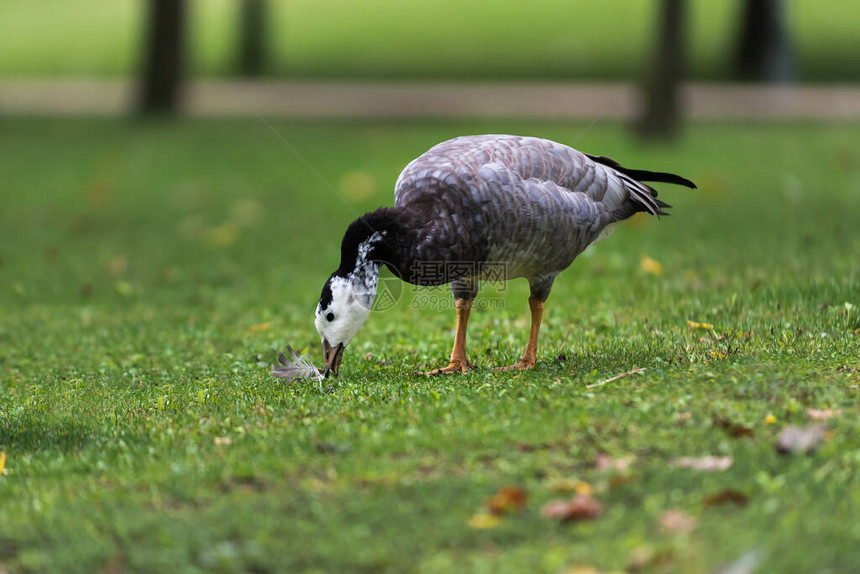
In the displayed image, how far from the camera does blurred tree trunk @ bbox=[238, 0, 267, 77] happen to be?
28.3m

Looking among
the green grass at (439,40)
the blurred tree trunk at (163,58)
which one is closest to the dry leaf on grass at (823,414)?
the blurred tree trunk at (163,58)

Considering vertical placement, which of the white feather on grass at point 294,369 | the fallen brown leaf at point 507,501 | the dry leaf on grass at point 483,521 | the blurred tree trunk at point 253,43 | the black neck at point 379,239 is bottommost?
the blurred tree trunk at point 253,43

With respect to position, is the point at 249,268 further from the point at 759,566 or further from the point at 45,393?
→ the point at 759,566

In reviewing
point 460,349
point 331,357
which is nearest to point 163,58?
point 460,349

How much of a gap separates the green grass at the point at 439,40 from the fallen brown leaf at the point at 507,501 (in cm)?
2237

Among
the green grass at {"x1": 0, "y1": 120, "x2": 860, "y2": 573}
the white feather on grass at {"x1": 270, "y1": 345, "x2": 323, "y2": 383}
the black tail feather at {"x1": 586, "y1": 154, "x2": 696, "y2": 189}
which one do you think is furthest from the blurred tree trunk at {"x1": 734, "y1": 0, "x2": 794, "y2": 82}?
the white feather on grass at {"x1": 270, "y1": 345, "x2": 323, "y2": 383}

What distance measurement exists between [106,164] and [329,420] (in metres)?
12.8

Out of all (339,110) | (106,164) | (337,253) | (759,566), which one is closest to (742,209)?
(337,253)

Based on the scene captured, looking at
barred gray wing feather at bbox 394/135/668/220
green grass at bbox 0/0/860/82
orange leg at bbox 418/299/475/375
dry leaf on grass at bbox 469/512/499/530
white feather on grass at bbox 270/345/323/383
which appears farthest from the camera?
green grass at bbox 0/0/860/82

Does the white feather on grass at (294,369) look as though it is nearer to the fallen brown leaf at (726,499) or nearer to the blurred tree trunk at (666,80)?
the fallen brown leaf at (726,499)

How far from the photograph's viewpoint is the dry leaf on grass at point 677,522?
356cm

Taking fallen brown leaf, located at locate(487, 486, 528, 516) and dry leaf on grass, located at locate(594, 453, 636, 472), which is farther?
dry leaf on grass, located at locate(594, 453, 636, 472)

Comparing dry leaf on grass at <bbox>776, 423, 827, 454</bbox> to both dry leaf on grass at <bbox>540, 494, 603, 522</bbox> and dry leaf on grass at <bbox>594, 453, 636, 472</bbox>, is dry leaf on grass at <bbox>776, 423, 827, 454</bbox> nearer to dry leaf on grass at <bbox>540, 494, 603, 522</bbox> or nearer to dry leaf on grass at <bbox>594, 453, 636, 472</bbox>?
dry leaf on grass at <bbox>594, 453, 636, 472</bbox>

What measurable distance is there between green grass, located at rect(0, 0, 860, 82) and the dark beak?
20.7 metres
